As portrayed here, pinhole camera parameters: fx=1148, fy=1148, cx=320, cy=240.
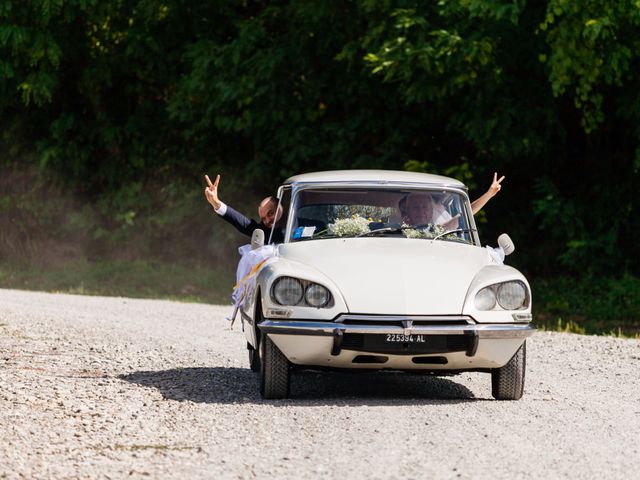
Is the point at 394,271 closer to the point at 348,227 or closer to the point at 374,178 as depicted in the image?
the point at 348,227

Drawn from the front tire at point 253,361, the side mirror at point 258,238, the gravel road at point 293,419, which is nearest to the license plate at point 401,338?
the gravel road at point 293,419

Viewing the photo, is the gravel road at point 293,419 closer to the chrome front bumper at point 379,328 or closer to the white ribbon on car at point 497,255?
the chrome front bumper at point 379,328

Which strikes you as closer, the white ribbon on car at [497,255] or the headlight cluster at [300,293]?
the headlight cluster at [300,293]

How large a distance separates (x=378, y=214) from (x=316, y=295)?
149cm

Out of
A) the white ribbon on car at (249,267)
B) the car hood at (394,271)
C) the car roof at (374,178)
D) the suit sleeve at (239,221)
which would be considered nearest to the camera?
the car hood at (394,271)

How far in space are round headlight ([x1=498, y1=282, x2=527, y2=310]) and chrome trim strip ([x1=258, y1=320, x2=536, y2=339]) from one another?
0.19m

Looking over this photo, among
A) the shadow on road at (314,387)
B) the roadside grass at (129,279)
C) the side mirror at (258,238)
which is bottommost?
the roadside grass at (129,279)

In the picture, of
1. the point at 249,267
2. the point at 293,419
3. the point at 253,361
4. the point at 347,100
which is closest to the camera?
the point at 293,419

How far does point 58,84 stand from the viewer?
26.2 metres

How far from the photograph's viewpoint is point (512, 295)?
27.2 feet

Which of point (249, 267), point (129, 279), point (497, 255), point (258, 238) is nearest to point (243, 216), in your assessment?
point (249, 267)

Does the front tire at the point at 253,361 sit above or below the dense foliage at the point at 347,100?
below

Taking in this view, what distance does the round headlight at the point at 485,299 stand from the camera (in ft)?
26.7

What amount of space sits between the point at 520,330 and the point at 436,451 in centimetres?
200
